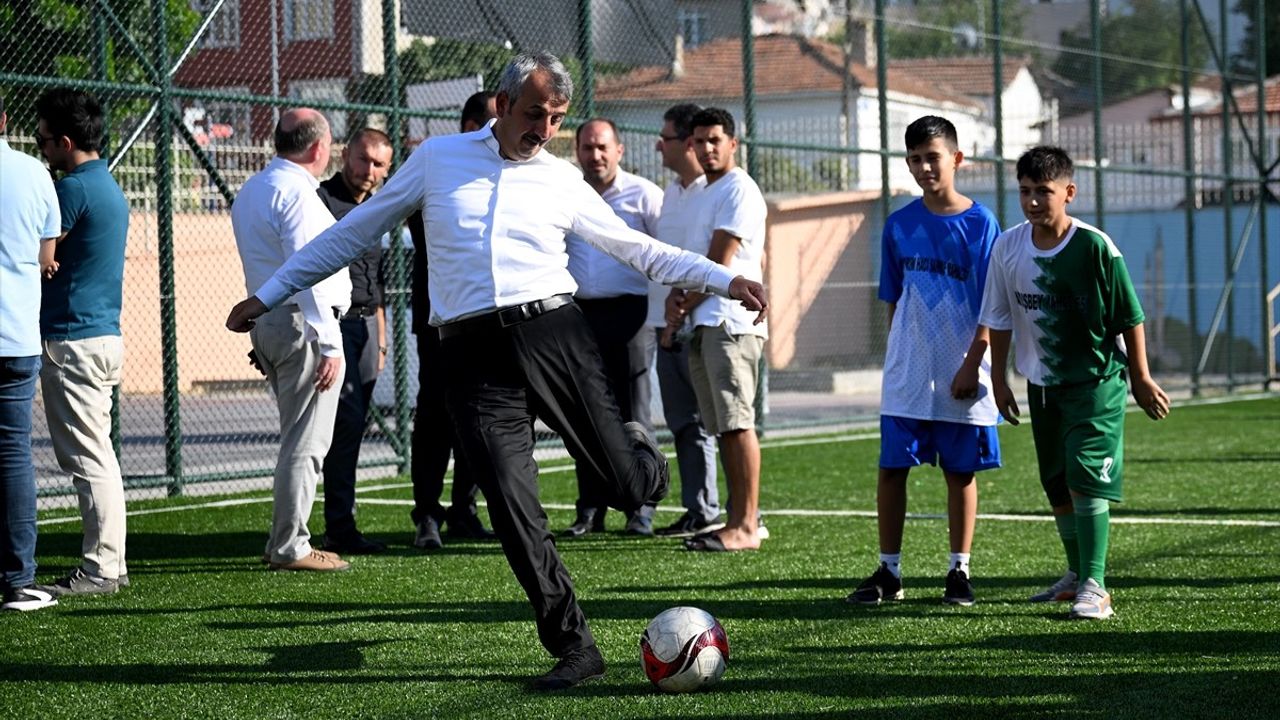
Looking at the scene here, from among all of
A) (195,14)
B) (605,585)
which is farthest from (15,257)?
(195,14)

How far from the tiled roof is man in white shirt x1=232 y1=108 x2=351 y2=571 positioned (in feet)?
21.5

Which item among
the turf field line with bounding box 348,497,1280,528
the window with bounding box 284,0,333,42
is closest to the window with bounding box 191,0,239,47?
the window with bounding box 284,0,333,42

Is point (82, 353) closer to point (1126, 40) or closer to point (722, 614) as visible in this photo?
point (722, 614)

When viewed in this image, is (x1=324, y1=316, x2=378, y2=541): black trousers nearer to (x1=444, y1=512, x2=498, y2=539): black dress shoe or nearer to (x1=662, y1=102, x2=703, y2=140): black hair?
(x1=444, y1=512, x2=498, y2=539): black dress shoe

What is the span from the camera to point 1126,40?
22.3 m

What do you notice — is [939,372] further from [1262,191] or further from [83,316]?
[1262,191]

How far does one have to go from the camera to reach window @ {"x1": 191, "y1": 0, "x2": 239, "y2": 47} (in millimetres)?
10781

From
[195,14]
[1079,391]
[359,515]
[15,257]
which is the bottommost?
[359,515]

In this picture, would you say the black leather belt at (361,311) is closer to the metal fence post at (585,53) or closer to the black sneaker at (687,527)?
the black sneaker at (687,527)

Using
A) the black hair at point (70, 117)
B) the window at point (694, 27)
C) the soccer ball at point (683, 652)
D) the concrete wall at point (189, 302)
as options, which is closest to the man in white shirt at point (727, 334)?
the black hair at point (70, 117)

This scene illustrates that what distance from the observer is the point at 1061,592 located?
6.13 meters

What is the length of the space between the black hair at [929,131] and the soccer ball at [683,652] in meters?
2.17

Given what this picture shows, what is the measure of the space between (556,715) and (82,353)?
293cm

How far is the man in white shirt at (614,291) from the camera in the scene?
8078 mm
